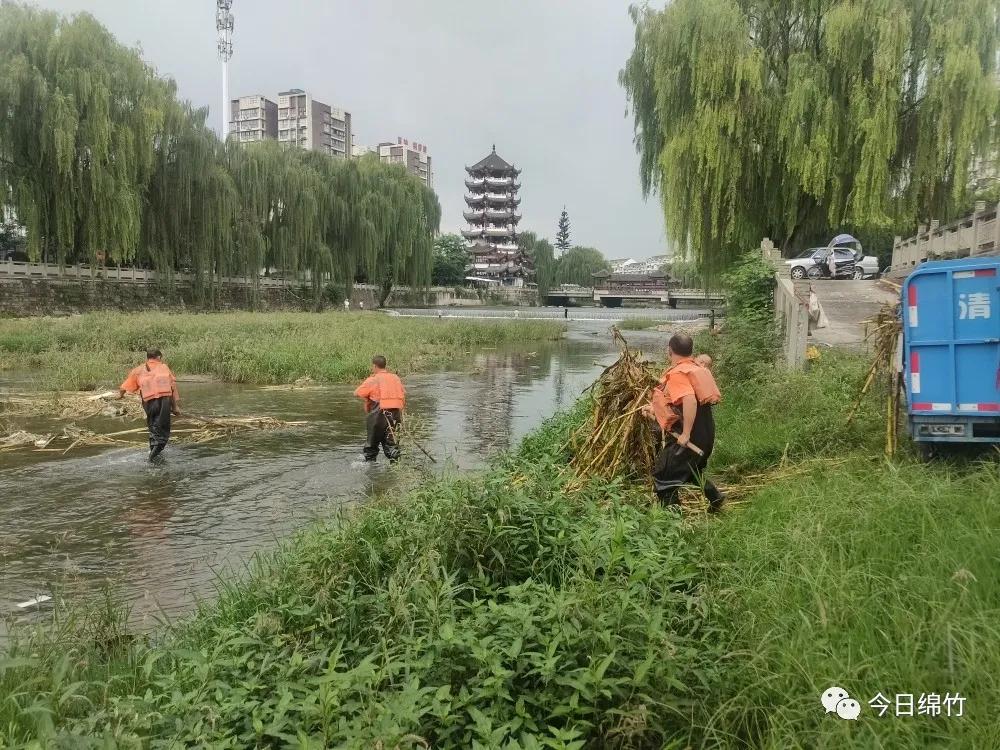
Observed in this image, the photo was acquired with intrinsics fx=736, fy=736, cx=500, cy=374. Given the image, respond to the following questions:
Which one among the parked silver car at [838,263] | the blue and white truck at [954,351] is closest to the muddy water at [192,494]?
the blue and white truck at [954,351]

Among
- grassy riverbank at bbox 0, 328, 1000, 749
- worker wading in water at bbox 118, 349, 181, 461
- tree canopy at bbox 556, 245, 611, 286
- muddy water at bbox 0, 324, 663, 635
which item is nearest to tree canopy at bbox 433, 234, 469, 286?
tree canopy at bbox 556, 245, 611, 286

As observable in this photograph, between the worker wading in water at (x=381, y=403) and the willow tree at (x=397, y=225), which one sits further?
the willow tree at (x=397, y=225)

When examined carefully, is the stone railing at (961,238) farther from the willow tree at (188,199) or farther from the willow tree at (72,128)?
the willow tree at (188,199)

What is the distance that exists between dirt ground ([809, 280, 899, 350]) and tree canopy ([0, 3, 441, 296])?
74.6 feet

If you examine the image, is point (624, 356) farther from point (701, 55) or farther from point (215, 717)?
point (701, 55)

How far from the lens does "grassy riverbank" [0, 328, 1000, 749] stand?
102 inches

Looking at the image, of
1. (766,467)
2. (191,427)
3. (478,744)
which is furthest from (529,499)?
(191,427)

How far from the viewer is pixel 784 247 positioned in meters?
20.6

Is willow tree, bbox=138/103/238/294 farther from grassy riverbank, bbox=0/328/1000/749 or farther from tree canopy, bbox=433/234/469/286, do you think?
tree canopy, bbox=433/234/469/286

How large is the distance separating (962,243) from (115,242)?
1025 inches

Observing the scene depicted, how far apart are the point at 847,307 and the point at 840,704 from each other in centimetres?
1457

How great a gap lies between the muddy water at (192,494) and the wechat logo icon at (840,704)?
3079 millimetres

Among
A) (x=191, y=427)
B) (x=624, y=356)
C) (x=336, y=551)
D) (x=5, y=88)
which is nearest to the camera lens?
(x=336, y=551)

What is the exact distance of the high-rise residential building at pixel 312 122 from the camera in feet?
388
